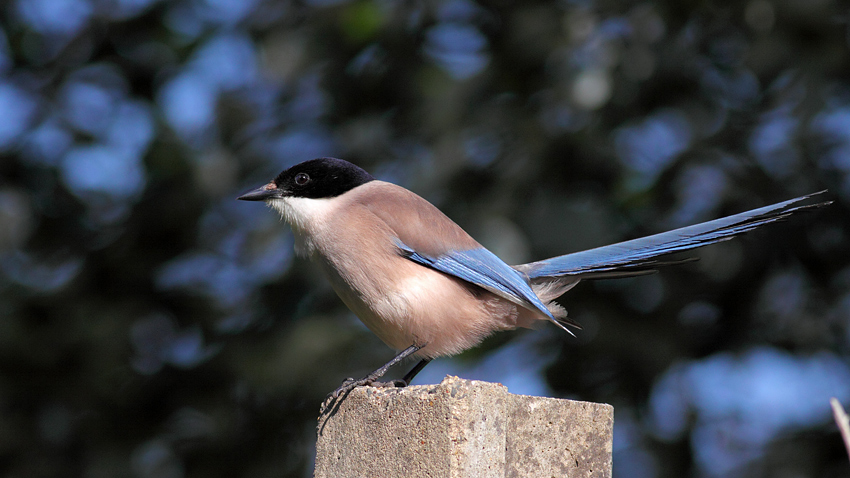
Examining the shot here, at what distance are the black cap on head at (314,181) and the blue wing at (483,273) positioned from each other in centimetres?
42

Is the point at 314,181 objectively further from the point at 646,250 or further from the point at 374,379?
the point at 646,250

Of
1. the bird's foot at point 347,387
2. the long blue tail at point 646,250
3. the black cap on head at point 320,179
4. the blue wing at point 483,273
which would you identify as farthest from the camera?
the black cap on head at point 320,179

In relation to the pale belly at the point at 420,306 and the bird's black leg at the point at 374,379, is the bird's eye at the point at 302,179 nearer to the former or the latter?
the pale belly at the point at 420,306

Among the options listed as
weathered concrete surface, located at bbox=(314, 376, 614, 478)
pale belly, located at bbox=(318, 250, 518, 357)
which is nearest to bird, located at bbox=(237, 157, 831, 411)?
pale belly, located at bbox=(318, 250, 518, 357)

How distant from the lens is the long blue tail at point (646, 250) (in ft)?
7.48

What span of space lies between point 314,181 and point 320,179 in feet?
0.07

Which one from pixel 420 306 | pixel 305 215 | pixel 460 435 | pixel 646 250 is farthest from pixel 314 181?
pixel 460 435

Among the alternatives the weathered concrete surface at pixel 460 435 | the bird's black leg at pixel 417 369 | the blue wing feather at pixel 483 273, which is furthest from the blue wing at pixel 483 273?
the weathered concrete surface at pixel 460 435

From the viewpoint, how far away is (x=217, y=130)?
11.6 feet

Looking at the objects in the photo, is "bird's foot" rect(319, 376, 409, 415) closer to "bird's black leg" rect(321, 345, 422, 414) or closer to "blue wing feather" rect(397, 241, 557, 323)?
"bird's black leg" rect(321, 345, 422, 414)

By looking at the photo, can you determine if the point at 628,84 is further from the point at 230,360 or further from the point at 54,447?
the point at 54,447

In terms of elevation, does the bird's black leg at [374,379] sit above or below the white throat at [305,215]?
below

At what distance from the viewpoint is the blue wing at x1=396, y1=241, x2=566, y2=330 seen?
243 cm

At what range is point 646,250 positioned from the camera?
245cm
